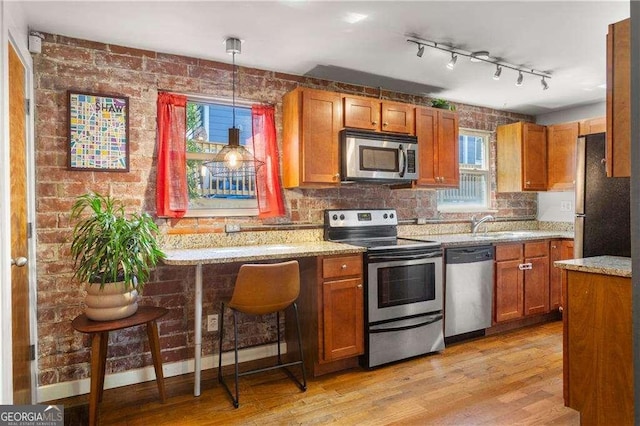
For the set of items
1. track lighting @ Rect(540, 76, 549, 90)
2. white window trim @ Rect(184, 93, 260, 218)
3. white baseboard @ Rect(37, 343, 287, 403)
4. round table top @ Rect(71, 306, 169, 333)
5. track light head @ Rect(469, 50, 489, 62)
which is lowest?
white baseboard @ Rect(37, 343, 287, 403)

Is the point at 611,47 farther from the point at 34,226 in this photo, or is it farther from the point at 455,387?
the point at 34,226

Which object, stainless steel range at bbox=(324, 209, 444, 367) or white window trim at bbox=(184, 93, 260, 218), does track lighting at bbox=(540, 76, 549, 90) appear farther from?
white window trim at bbox=(184, 93, 260, 218)

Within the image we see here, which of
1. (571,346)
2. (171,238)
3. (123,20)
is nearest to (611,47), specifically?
(571,346)

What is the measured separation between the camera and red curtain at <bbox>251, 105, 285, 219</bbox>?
130 inches

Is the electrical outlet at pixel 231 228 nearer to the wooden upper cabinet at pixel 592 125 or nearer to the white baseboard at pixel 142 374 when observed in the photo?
the white baseboard at pixel 142 374

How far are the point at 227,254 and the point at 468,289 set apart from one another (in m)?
2.24

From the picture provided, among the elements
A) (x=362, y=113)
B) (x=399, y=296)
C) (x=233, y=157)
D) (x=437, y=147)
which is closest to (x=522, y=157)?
(x=437, y=147)

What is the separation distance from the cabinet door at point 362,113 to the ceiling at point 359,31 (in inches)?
11.0

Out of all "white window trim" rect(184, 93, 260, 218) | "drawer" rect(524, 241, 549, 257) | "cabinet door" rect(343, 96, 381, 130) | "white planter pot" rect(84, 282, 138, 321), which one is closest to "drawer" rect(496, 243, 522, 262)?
"drawer" rect(524, 241, 549, 257)

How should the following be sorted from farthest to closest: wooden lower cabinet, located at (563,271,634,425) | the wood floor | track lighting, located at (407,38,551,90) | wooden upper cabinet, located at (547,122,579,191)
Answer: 1. wooden upper cabinet, located at (547,122,579,191)
2. track lighting, located at (407,38,551,90)
3. the wood floor
4. wooden lower cabinet, located at (563,271,634,425)

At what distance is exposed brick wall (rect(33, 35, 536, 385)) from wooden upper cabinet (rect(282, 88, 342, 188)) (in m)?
0.21

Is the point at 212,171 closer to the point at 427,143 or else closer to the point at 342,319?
the point at 342,319

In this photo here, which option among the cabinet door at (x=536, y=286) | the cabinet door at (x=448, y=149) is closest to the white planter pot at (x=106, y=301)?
the cabinet door at (x=448, y=149)

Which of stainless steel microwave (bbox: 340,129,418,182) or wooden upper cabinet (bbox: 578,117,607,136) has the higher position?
wooden upper cabinet (bbox: 578,117,607,136)
